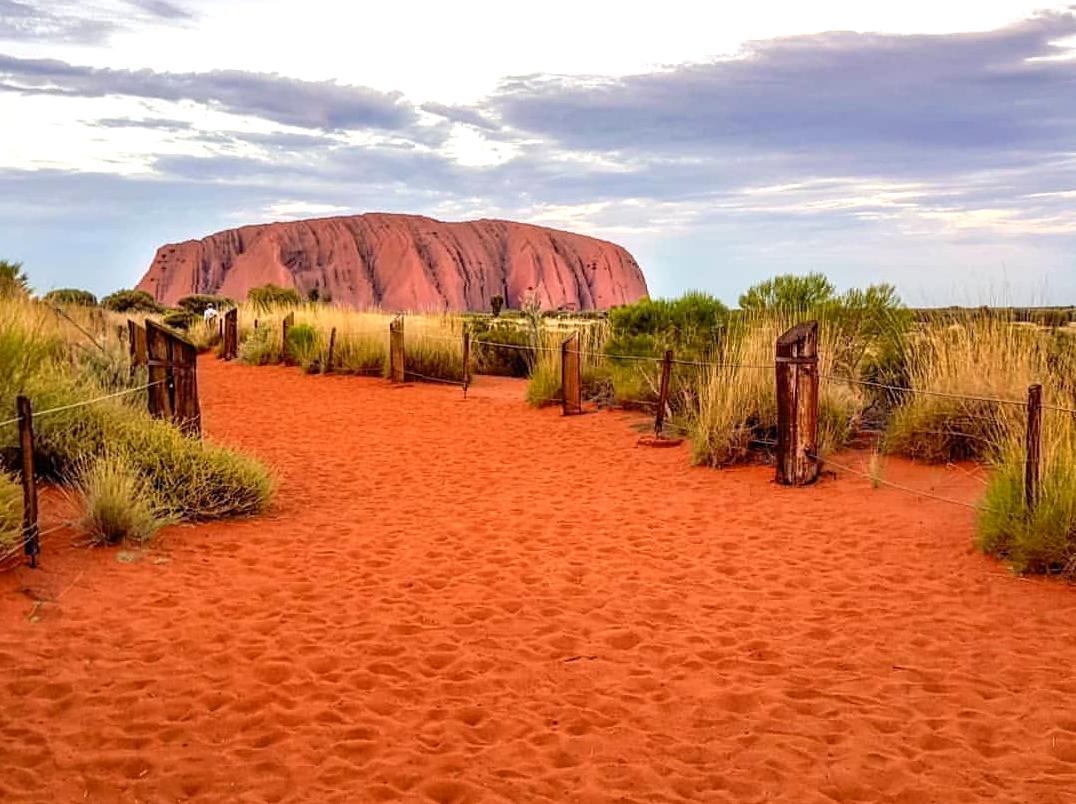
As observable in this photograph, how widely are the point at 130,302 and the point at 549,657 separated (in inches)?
1492

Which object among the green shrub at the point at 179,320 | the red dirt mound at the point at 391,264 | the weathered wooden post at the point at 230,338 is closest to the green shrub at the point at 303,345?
the weathered wooden post at the point at 230,338

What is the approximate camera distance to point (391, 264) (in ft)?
232

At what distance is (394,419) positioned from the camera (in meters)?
13.4

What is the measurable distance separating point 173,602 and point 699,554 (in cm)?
348

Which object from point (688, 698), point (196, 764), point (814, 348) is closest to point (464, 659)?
point (688, 698)

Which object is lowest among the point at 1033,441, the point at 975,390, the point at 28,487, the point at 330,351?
the point at 28,487

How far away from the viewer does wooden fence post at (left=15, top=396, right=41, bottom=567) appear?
5.63 metres

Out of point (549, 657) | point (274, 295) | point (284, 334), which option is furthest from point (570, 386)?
point (274, 295)

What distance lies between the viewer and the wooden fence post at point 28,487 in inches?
222

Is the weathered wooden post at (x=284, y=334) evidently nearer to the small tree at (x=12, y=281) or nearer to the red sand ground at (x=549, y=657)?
the small tree at (x=12, y=281)

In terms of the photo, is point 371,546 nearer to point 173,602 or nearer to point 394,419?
point 173,602

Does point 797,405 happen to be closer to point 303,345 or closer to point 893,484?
point 893,484

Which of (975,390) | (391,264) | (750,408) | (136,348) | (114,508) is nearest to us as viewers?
(114,508)

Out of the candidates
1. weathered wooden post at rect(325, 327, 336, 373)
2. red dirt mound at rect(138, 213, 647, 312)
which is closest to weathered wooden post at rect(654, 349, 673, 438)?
weathered wooden post at rect(325, 327, 336, 373)
